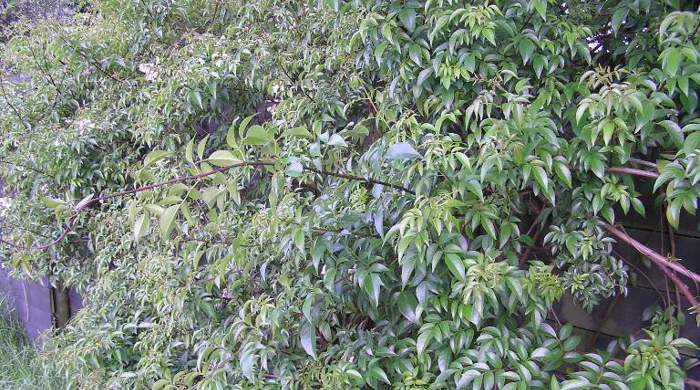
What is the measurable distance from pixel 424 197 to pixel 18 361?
305 centimetres

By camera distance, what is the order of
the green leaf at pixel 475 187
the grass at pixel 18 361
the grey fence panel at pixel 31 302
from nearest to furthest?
the green leaf at pixel 475 187 → the grass at pixel 18 361 → the grey fence panel at pixel 31 302

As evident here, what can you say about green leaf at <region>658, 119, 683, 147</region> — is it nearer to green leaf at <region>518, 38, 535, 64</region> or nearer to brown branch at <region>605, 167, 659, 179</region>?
brown branch at <region>605, 167, 659, 179</region>

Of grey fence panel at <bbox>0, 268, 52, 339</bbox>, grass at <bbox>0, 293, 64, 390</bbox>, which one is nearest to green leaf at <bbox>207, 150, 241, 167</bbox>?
grass at <bbox>0, 293, 64, 390</bbox>

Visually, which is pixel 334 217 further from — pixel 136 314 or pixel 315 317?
pixel 136 314

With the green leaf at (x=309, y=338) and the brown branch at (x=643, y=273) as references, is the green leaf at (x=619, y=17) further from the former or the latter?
the green leaf at (x=309, y=338)

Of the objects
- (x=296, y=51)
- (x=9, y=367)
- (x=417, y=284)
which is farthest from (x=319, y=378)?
(x=9, y=367)

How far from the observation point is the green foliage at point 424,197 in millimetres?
1244

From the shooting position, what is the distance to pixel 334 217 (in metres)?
1.48

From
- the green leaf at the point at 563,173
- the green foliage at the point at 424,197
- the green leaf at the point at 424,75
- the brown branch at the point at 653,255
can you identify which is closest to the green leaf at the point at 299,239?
the green foliage at the point at 424,197

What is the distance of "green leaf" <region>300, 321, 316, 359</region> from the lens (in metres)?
1.44

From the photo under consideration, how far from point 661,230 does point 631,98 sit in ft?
1.69

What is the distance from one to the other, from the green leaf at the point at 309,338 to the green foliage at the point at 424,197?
0.04ft

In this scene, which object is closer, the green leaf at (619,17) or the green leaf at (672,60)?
the green leaf at (672,60)

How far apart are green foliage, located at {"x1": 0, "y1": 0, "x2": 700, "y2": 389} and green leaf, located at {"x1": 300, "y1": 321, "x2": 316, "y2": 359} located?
0.04 feet
